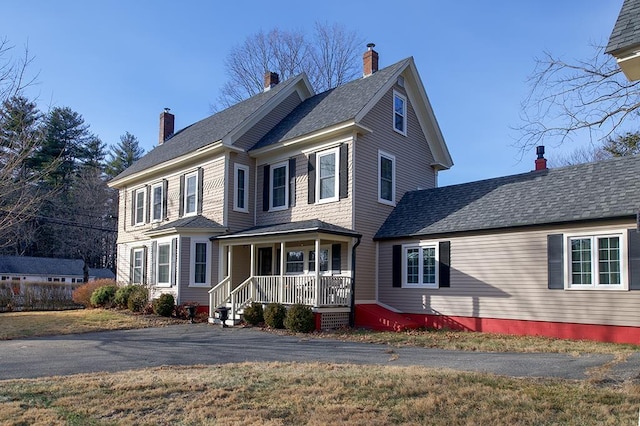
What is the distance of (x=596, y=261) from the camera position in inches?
496

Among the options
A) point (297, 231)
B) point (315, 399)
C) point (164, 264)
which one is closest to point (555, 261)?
point (297, 231)

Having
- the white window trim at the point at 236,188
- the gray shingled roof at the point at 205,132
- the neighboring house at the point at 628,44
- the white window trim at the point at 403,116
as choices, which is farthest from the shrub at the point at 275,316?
the neighboring house at the point at 628,44

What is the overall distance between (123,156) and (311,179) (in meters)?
42.6

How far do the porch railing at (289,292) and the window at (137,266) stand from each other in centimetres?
695

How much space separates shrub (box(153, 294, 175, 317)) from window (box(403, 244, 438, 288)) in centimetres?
856

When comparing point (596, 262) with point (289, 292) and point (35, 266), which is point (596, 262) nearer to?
point (289, 292)

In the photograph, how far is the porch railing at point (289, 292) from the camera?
15680 mm

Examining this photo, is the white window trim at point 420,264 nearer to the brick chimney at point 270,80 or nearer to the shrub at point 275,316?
the shrub at point 275,316

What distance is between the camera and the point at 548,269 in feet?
44.1

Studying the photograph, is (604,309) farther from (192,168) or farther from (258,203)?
(192,168)

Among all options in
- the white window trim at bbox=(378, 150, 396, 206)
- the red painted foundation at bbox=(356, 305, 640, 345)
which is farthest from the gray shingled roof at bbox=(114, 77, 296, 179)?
the red painted foundation at bbox=(356, 305, 640, 345)

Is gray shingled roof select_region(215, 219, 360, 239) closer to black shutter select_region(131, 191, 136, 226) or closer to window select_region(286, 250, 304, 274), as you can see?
window select_region(286, 250, 304, 274)

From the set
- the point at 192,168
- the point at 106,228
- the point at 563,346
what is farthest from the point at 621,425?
the point at 106,228

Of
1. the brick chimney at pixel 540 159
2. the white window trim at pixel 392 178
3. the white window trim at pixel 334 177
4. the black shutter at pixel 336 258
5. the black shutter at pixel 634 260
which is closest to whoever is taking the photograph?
the black shutter at pixel 634 260
